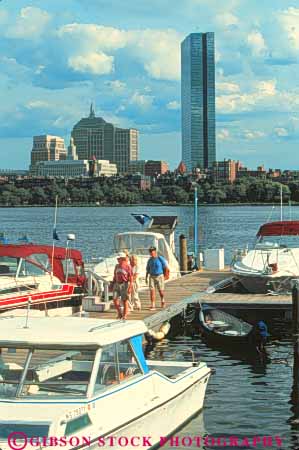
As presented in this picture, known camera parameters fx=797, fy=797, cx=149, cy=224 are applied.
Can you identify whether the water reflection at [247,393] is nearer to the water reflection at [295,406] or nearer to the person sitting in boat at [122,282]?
the water reflection at [295,406]

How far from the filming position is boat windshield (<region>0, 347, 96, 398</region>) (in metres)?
10.9

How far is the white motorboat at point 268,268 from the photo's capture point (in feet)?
86.5

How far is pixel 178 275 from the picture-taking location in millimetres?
32125

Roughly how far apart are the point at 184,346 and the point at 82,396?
11168 mm

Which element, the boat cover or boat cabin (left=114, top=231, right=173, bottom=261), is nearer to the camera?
boat cabin (left=114, top=231, right=173, bottom=261)

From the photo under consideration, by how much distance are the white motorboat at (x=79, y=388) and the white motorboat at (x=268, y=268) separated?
13981 mm

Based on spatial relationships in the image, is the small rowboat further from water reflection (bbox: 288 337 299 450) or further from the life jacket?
the life jacket

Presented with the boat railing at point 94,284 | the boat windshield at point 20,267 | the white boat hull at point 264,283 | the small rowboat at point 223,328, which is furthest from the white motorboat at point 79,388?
the white boat hull at point 264,283

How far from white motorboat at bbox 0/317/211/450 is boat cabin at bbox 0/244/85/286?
10.0 metres

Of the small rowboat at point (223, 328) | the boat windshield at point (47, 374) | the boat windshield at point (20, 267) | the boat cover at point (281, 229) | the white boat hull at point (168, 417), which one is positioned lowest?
the small rowboat at point (223, 328)

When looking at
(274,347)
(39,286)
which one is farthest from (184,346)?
(39,286)

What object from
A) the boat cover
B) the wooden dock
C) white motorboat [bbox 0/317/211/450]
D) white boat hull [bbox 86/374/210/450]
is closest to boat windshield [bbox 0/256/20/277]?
the wooden dock

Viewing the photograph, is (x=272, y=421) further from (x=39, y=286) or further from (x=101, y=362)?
(x=39, y=286)

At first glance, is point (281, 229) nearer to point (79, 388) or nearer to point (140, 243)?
point (140, 243)
